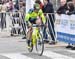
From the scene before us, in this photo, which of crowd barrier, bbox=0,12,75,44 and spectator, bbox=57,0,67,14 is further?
spectator, bbox=57,0,67,14

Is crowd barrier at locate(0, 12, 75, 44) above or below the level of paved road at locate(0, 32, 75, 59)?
above

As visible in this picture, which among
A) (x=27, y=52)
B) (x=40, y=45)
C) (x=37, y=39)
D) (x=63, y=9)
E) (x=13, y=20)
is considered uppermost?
(x=63, y=9)

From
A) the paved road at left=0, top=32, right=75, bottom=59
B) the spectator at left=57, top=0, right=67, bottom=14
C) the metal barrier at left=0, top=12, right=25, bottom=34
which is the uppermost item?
the spectator at left=57, top=0, right=67, bottom=14

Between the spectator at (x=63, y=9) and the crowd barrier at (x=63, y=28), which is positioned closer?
the crowd barrier at (x=63, y=28)

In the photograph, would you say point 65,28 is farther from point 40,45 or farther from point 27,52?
point 40,45

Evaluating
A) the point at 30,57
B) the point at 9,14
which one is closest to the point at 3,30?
the point at 9,14

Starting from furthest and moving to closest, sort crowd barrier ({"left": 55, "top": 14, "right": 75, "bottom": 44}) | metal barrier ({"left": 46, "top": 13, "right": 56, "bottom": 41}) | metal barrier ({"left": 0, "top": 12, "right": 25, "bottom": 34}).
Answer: metal barrier ({"left": 0, "top": 12, "right": 25, "bottom": 34})
metal barrier ({"left": 46, "top": 13, "right": 56, "bottom": 41})
crowd barrier ({"left": 55, "top": 14, "right": 75, "bottom": 44})

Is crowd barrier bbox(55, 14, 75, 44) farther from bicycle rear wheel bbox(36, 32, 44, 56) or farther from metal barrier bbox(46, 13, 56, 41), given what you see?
bicycle rear wheel bbox(36, 32, 44, 56)

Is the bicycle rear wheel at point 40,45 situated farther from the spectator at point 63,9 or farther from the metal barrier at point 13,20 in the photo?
the metal barrier at point 13,20

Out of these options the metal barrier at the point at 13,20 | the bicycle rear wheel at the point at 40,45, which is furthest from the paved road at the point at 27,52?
the metal barrier at the point at 13,20

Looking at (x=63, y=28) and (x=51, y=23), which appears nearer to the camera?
(x=63, y=28)

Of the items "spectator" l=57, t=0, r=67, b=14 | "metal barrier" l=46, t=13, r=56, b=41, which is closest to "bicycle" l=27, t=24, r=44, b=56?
"spectator" l=57, t=0, r=67, b=14

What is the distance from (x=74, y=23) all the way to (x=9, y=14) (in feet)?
25.8

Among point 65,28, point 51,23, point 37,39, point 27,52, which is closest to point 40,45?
point 37,39
